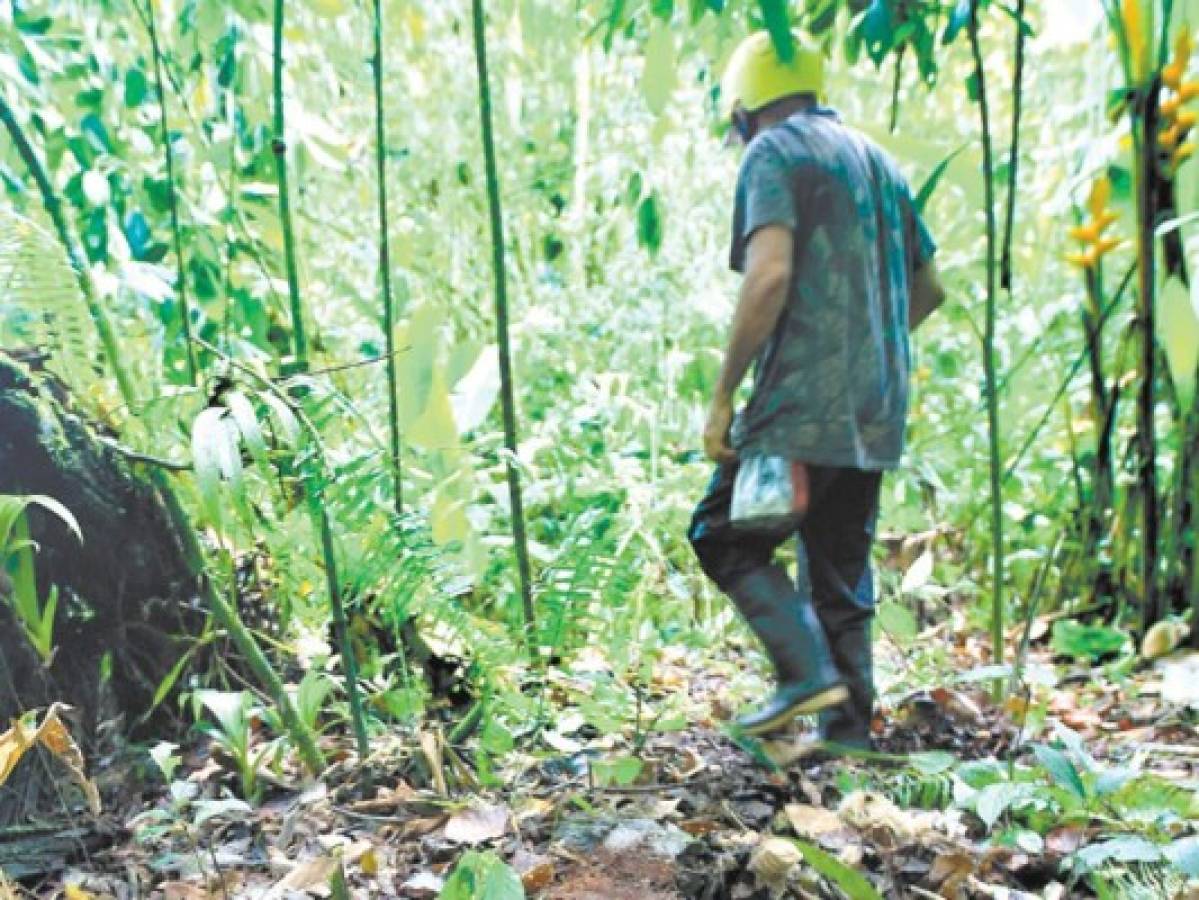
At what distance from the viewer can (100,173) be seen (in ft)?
7.23

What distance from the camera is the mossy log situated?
146 centimetres

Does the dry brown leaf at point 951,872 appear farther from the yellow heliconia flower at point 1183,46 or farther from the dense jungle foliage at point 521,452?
the yellow heliconia flower at point 1183,46

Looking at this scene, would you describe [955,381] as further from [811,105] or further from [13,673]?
[13,673]

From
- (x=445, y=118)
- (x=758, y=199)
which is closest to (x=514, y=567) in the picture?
(x=758, y=199)

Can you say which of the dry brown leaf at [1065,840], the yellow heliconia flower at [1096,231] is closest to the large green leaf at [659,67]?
the yellow heliconia flower at [1096,231]

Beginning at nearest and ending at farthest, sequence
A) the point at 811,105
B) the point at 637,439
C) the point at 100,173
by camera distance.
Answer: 1. the point at 811,105
2. the point at 100,173
3. the point at 637,439

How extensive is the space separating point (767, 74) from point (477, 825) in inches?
50.8

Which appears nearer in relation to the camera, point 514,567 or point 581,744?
point 581,744

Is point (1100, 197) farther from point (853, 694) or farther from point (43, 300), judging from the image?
point (43, 300)

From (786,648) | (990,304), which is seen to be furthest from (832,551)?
(990,304)

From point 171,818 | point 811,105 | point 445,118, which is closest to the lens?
point 171,818

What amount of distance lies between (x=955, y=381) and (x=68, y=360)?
3501 millimetres

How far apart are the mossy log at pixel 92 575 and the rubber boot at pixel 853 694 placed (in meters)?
1.00

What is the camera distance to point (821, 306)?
1.96 m
